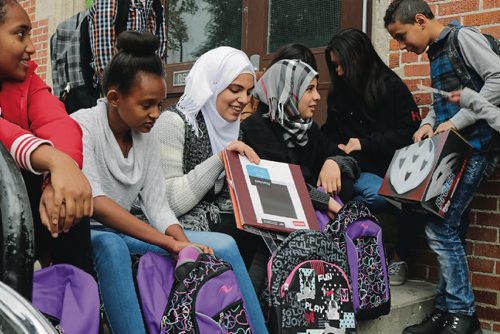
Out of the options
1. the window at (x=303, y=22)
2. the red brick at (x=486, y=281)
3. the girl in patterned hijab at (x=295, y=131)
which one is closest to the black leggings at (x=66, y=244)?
the girl in patterned hijab at (x=295, y=131)

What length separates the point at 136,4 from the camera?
3.60 metres

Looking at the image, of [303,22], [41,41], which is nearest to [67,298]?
[303,22]

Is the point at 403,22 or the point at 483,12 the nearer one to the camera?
the point at 403,22

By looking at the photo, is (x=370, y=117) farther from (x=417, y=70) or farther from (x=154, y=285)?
(x=154, y=285)

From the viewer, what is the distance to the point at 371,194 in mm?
3336

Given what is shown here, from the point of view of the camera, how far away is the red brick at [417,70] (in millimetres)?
3666

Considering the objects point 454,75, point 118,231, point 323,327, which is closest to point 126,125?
point 118,231

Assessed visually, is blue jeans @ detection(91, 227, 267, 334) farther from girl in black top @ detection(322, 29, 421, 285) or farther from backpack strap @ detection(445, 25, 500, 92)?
backpack strap @ detection(445, 25, 500, 92)

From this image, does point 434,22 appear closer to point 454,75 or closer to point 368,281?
point 454,75

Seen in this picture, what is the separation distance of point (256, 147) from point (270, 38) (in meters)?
1.77

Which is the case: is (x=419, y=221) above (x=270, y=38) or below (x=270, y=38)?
below

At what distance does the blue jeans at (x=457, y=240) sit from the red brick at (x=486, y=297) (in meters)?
0.46

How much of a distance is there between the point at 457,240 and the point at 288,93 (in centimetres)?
114

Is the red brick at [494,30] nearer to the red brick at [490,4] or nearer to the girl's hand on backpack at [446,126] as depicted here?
the red brick at [490,4]
